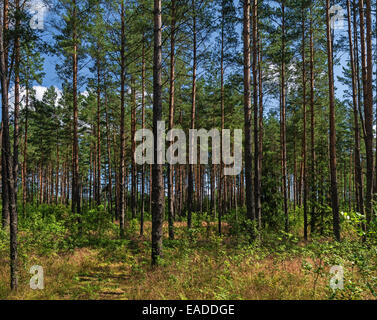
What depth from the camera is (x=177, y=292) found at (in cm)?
446

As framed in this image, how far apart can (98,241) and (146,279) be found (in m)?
5.06

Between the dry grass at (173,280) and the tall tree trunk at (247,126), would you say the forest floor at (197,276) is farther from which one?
the tall tree trunk at (247,126)

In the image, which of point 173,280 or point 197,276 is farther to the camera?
point 197,276

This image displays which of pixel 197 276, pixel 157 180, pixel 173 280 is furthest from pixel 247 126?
pixel 173 280

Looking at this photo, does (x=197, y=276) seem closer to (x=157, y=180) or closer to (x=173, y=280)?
(x=173, y=280)

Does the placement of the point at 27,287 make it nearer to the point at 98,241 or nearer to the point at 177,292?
the point at 177,292

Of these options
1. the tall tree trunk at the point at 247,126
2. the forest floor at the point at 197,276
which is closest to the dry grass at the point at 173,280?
the forest floor at the point at 197,276

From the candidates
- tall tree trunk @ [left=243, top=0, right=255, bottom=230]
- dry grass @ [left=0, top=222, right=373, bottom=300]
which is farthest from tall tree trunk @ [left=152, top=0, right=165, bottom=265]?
tall tree trunk @ [left=243, top=0, right=255, bottom=230]

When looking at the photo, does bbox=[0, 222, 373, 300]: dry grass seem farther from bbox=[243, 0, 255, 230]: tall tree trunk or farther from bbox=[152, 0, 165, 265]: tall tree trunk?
bbox=[243, 0, 255, 230]: tall tree trunk

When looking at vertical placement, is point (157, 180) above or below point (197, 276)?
above
